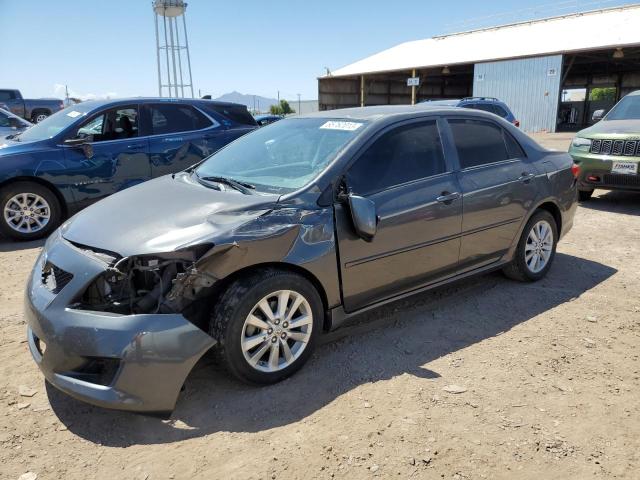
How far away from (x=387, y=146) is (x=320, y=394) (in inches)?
69.0

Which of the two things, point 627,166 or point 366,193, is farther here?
point 627,166

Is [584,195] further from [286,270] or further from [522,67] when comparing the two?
[522,67]

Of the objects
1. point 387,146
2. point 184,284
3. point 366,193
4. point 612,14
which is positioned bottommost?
point 184,284

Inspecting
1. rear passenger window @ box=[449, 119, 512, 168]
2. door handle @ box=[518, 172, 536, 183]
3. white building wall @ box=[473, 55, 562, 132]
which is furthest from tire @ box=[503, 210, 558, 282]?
white building wall @ box=[473, 55, 562, 132]

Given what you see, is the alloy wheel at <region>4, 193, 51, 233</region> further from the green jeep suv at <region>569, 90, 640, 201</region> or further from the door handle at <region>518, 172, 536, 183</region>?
the green jeep suv at <region>569, 90, 640, 201</region>

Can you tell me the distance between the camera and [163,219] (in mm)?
3016

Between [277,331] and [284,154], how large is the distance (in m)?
1.45

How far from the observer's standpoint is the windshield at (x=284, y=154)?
343 cm

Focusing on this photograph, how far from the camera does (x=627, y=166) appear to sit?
7277 millimetres

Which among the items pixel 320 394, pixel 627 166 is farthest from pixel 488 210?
pixel 627 166

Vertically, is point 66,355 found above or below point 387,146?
below

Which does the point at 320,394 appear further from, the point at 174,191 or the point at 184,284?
the point at 174,191

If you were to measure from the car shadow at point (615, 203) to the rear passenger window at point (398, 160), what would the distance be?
5.27m

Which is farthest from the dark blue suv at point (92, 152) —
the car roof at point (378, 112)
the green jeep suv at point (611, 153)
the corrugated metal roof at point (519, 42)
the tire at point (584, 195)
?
the corrugated metal roof at point (519, 42)
